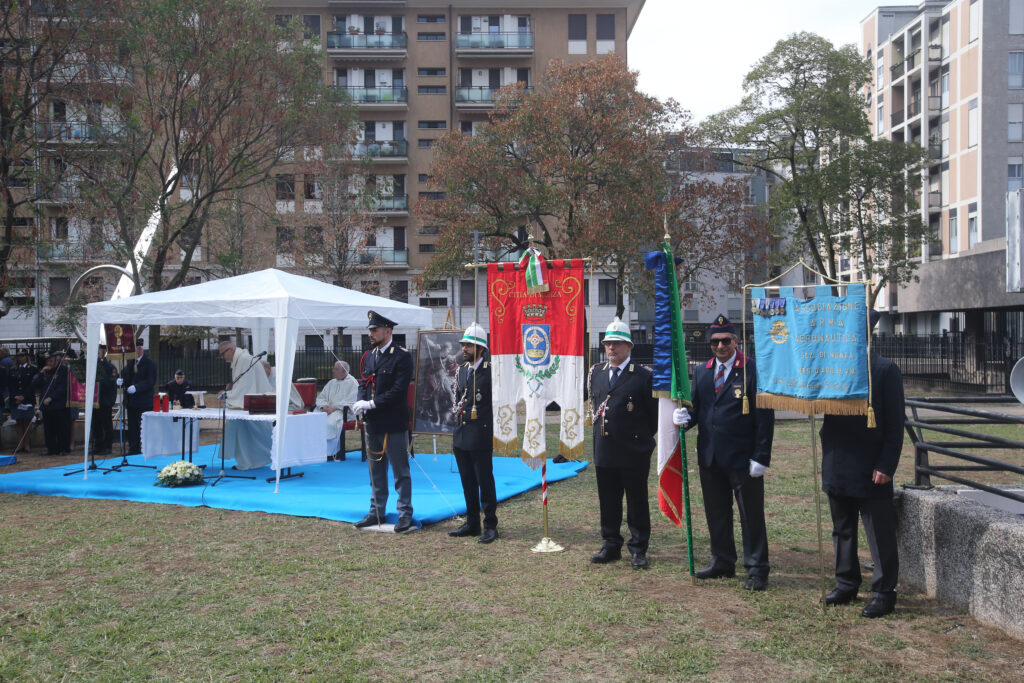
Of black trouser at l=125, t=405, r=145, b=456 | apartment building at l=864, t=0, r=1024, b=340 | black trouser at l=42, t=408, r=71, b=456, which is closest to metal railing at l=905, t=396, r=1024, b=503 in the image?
black trouser at l=125, t=405, r=145, b=456

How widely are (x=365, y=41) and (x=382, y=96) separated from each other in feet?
10.4

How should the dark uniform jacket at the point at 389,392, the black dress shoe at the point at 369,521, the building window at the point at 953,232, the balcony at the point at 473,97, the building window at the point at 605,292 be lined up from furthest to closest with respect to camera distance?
the balcony at the point at 473,97
the building window at the point at 605,292
the building window at the point at 953,232
the black dress shoe at the point at 369,521
the dark uniform jacket at the point at 389,392

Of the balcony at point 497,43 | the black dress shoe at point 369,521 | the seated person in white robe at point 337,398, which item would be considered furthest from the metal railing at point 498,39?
the black dress shoe at point 369,521

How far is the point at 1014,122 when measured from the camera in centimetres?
4175

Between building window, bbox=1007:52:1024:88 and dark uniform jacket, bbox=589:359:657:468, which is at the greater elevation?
building window, bbox=1007:52:1024:88

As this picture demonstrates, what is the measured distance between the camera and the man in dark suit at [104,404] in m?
13.9

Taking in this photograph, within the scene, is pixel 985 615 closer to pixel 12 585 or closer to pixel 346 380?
pixel 12 585

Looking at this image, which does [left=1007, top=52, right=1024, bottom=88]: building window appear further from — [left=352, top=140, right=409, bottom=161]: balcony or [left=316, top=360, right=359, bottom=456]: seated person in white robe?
[left=316, top=360, right=359, bottom=456]: seated person in white robe

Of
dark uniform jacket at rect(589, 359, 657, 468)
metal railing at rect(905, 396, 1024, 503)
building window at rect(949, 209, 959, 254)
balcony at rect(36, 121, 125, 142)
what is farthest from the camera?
building window at rect(949, 209, 959, 254)

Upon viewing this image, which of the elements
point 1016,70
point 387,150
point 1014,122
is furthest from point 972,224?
point 387,150

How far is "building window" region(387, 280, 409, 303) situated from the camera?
136 ft

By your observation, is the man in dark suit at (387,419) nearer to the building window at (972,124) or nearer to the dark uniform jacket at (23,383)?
the dark uniform jacket at (23,383)

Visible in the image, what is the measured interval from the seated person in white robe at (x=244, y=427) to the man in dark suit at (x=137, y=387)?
1.74m

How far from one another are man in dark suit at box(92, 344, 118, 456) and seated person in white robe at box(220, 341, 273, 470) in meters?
2.60
